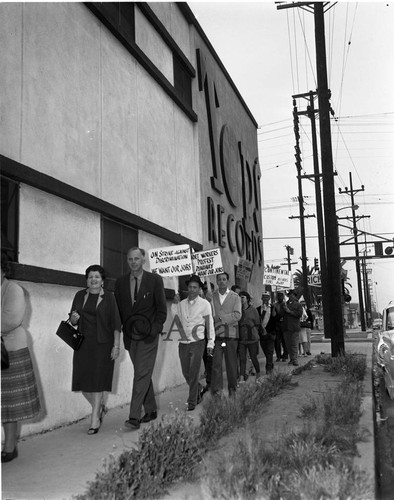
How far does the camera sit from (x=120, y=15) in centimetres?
927

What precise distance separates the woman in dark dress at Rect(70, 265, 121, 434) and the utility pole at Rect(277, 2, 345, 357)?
24.7 feet

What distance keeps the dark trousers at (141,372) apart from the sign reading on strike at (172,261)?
9.12 feet

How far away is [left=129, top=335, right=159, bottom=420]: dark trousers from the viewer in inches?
234

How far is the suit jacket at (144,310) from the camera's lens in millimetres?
6176

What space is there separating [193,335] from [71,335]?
6.87 ft

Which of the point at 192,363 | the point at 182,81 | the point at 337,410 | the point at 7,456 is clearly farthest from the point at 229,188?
the point at 7,456

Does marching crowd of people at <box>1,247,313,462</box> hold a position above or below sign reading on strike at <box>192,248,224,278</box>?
below

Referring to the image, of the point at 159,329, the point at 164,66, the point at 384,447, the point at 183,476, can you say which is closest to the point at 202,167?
the point at 164,66

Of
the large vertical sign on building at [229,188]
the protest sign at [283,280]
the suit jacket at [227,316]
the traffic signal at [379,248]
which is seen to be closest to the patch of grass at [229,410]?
the suit jacket at [227,316]

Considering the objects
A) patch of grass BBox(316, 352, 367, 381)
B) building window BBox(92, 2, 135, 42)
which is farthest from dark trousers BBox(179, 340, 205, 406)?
building window BBox(92, 2, 135, 42)

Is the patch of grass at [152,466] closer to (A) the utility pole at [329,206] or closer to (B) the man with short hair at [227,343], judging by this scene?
(B) the man with short hair at [227,343]

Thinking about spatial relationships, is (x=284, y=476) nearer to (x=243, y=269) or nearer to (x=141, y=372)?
(x=141, y=372)

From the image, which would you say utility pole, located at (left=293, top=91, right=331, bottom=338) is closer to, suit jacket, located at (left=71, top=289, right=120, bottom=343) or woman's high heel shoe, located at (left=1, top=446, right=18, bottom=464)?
suit jacket, located at (left=71, top=289, right=120, bottom=343)

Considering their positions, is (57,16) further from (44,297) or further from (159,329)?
(159,329)
